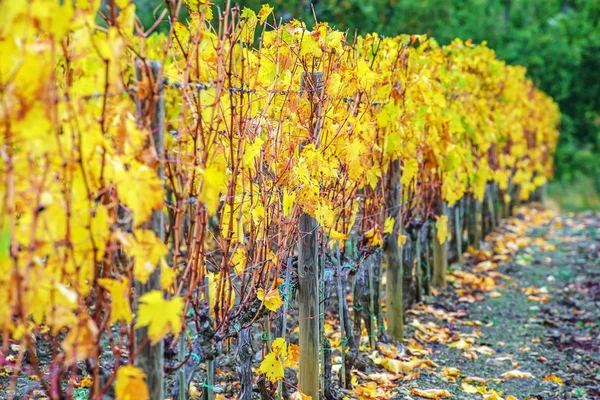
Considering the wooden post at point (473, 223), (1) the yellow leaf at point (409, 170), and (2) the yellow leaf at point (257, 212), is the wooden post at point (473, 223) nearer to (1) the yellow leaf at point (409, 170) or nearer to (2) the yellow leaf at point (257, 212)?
(1) the yellow leaf at point (409, 170)

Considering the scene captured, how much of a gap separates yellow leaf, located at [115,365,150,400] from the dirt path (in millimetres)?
2170

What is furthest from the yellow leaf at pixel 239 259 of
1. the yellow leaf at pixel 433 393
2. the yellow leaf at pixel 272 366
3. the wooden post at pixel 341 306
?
the yellow leaf at pixel 433 393

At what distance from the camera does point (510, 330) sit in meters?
5.55

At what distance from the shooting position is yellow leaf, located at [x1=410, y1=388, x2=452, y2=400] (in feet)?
12.6

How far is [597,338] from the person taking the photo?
5344mm

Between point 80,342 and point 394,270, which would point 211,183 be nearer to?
point 80,342

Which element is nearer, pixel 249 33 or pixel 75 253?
pixel 75 253

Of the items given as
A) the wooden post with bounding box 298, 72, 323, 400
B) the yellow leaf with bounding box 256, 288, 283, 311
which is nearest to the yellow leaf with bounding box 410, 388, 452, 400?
the wooden post with bounding box 298, 72, 323, 400

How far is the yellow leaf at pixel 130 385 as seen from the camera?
1774 millimetres

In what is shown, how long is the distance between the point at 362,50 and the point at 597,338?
3.01 meters

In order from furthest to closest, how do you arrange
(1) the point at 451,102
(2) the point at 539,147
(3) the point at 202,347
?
(2) the point at 539,147 → (1) the point at 451,102 → (3) the point at 202,347

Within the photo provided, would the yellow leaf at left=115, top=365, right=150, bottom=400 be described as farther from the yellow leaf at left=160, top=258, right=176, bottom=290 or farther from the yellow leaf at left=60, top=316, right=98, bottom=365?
the yellow leaf at left=160, top=258, right=176, bottom=290

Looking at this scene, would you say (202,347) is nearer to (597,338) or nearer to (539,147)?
(597,338)

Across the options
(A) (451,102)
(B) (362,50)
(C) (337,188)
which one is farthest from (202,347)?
(A) (451,102)
